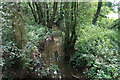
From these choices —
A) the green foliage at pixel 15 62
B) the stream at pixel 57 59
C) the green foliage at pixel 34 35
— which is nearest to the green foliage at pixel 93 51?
the stream at pixel 57 59

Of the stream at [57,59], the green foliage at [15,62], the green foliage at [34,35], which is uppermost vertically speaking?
the green foliage at [34,35]

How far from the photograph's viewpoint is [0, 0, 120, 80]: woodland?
229 centimetres

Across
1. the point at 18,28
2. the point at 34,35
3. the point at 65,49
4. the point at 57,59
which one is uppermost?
the point at 18,28

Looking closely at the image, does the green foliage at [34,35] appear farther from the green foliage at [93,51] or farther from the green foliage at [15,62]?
the green foliage at [93,51]

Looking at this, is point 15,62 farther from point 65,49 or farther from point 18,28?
point 65,49

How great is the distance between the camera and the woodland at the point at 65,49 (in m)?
2.29

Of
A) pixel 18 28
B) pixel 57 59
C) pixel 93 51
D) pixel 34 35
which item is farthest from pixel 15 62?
pixel 93 51

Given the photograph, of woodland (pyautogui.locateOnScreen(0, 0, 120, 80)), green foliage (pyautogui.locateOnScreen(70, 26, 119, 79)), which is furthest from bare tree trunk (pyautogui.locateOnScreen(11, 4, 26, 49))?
green foliage (pyautogui.locateOnScreen(70, 26, 119, 79))

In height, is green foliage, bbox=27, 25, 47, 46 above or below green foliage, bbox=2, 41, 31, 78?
above

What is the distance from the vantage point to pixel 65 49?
4270 mm

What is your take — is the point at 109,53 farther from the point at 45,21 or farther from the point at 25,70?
the point at 45,21

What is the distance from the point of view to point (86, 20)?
3.71 meters

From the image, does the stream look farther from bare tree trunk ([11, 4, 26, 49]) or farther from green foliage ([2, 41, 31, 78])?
bare tree trunk ([11, 4, 26, 49])

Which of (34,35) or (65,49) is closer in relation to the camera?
(34,35)
